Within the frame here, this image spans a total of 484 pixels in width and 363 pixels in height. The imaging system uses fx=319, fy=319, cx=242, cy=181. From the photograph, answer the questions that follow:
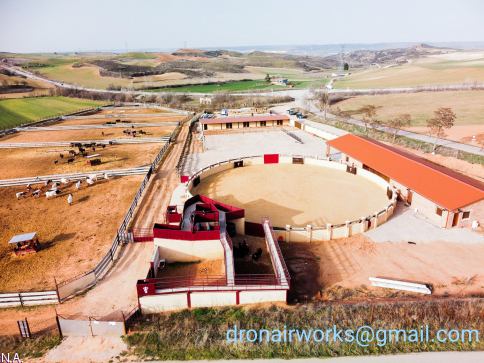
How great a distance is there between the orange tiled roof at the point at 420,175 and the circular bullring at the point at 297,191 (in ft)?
5.02

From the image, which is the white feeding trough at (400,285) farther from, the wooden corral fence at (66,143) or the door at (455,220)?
the wooden corral fence at (66,143)

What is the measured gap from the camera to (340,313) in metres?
14.8

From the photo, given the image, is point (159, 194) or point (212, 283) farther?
point (159, 194)

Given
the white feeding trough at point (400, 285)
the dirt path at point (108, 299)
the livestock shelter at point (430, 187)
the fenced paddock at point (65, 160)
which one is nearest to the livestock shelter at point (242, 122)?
the fenced paddock at point (65, 160)

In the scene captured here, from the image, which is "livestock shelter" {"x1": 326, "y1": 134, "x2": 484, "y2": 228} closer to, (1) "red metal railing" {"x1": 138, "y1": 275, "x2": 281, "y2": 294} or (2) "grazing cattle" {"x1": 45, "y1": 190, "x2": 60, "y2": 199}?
(1) "red metal railing" {"x1": 138, "y1": 275, "x2": 281, "y2": 294}

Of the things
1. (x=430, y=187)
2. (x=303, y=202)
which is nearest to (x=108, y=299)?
(x=303, y=202)

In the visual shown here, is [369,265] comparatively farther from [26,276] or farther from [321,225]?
[26,276]

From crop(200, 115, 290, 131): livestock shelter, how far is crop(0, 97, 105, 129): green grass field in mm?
40307

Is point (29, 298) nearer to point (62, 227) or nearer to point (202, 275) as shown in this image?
point (62, 227)

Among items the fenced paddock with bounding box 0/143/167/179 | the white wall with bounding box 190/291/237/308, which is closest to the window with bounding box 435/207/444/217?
the white wall with bounding box 190/291/237/308

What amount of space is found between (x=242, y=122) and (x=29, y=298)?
43.4m

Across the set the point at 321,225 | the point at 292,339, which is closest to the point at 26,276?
the point at 292,339

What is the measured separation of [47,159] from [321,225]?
35.8 m

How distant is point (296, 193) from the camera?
93.6 ft
